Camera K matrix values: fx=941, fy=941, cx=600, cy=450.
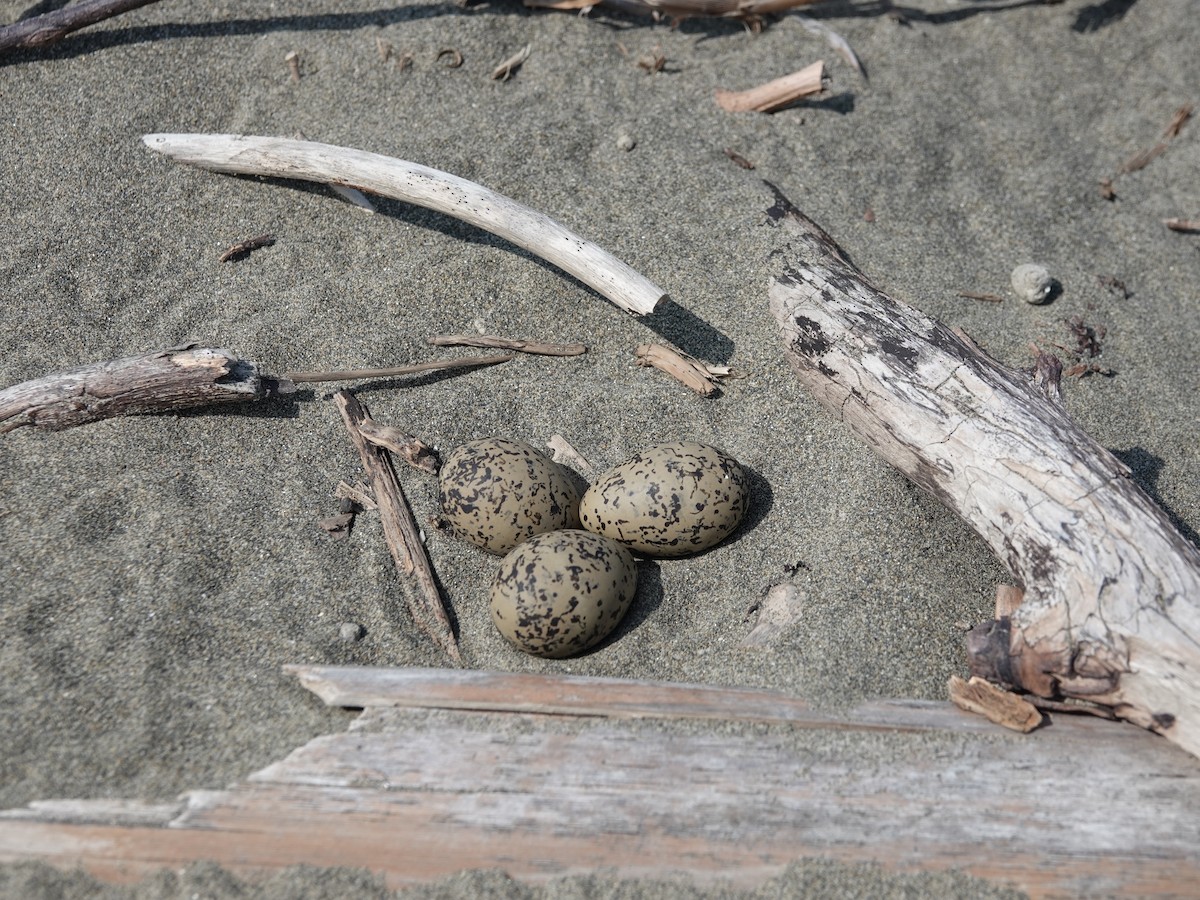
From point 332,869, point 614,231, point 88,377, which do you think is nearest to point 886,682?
point 332,869

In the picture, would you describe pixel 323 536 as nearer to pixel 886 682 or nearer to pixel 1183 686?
pixel 886 682

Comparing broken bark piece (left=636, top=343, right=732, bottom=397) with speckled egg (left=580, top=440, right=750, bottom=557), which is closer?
speckled egg (left=580, top=440, right=750, bottom=557)

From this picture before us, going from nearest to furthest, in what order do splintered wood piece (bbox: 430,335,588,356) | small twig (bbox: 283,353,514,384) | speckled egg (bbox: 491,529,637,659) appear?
speckled egg (bbox: 491,529,637,659), small twig (bbox: 283,353,514,384), splintered wood piece (bbox: 430,335,588,356)

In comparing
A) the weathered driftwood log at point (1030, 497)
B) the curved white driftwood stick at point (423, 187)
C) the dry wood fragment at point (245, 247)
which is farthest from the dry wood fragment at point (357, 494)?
the weathered driftwood log at point (1030, 497)

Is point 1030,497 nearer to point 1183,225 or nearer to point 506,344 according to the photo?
point 506,344

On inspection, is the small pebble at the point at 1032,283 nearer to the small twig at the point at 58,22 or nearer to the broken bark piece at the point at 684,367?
the broken bark piece at the point at 684,367

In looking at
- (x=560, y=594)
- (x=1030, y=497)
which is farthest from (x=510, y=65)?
(x=1030, y=497)

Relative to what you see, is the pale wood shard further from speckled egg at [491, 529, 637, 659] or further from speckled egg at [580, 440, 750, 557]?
speckled egg at [580, 440, 750, 557]

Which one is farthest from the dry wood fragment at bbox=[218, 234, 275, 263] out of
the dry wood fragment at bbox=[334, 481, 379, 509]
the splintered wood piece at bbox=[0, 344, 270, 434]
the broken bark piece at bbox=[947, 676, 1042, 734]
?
the broken bark piece at bbox=[947, 676, 1042, 734]
